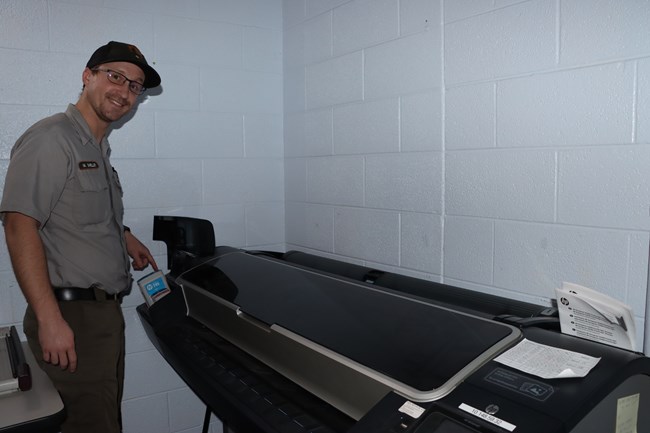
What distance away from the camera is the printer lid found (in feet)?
3.63

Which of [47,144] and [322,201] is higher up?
[47,144]

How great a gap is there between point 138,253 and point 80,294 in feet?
1.52

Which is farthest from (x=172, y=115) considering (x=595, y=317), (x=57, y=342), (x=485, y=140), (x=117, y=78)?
(x=595, y=317)

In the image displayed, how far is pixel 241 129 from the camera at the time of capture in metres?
2.68

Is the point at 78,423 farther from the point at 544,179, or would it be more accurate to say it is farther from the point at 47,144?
the point at 544,179

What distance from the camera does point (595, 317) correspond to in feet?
3.76

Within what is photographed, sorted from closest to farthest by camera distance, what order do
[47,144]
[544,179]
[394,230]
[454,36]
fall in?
[544,179] < [47,144] < [454,36] < [394,230]

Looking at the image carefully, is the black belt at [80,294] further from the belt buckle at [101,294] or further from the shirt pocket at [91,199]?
the shirt pocket at [91,199]

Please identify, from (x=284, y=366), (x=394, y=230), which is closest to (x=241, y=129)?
(x=394, y=230)

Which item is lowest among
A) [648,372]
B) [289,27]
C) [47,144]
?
[648,372]

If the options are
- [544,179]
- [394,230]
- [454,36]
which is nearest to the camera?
[544,179]

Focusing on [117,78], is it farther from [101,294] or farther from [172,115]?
[101,294]

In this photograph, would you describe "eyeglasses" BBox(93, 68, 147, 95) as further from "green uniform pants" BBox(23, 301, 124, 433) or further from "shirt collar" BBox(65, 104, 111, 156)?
"green uniform pants" BBox(23, 301, 124, 433)

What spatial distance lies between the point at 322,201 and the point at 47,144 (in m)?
1.23
